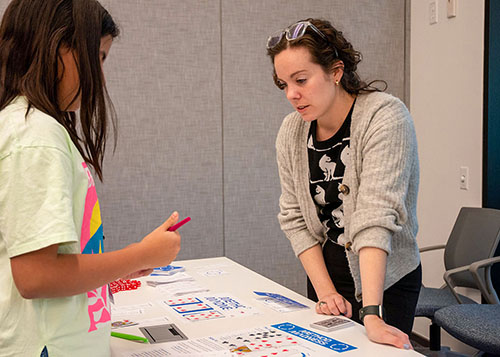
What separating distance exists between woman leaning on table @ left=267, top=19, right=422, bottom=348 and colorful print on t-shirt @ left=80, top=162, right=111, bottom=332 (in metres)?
0.68

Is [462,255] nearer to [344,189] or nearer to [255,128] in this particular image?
[255,128]

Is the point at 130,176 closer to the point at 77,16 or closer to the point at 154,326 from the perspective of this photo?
the point at 154,326

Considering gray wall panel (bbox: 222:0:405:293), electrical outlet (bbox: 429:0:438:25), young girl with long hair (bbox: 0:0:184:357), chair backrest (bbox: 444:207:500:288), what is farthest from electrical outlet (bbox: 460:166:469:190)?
young girl with long hair (bbox: 0:0:184:357)

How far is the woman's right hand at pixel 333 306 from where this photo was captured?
1533 mm

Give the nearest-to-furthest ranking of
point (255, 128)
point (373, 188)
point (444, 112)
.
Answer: point (373, 188)
point (444, 112)
point (255, 128)

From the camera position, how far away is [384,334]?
4.23 ft

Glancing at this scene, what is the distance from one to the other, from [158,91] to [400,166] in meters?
2.09

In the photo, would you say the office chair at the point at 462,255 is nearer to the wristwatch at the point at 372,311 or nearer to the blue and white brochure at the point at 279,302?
the blue and white brochure at the point at 279,302

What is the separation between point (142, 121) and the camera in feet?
10.8

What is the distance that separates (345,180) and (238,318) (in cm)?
51

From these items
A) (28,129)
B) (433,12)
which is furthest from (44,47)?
(433,12)

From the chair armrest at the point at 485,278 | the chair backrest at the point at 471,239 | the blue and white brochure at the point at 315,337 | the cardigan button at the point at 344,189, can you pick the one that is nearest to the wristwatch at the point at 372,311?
the blue and white brochure at the point at 315,337

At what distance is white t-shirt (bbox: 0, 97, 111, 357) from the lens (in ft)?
2.85

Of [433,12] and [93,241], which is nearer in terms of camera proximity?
[93,241]
